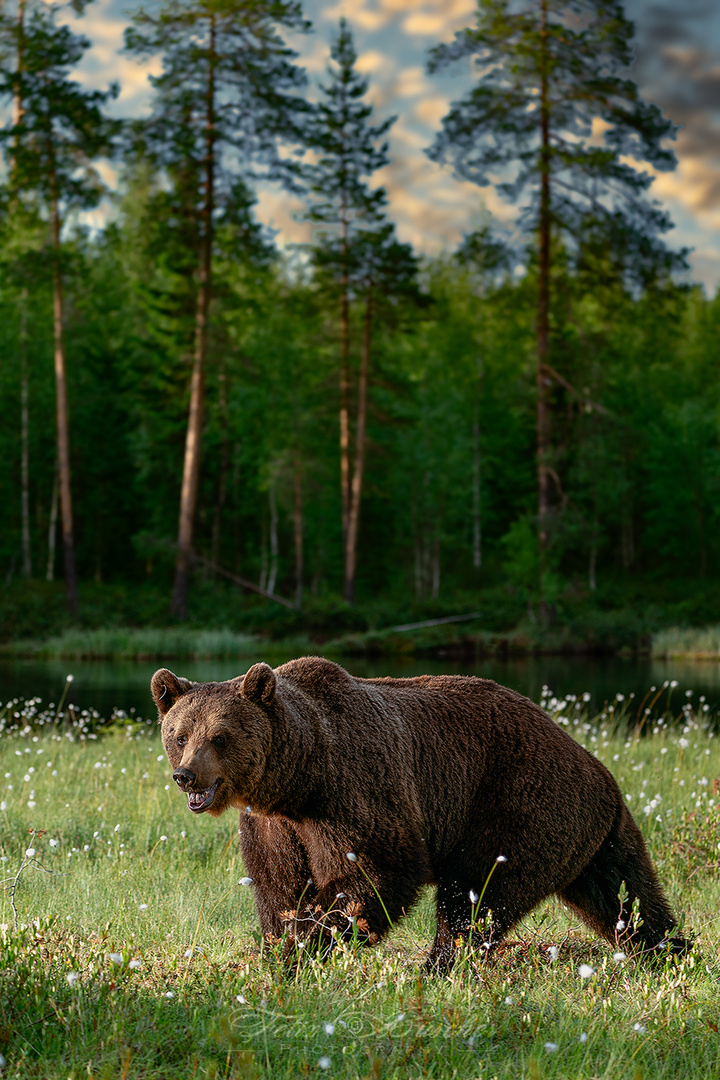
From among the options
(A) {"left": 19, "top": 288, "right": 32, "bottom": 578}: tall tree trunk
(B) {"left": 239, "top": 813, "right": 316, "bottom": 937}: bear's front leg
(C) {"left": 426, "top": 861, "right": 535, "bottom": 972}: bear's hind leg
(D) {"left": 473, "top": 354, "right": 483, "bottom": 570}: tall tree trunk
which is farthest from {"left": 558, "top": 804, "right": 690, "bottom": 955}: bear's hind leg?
(D) {"left": 473, "top": 354, "right": 483, "bottom": 570}: tall tree trunk

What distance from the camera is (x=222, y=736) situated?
412cm

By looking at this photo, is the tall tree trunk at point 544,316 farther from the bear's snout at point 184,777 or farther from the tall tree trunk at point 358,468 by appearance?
the bear's snout at point 184,777

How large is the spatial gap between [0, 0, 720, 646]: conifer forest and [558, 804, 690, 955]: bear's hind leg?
956 inches

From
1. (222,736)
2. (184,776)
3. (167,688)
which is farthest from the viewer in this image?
(167,688)

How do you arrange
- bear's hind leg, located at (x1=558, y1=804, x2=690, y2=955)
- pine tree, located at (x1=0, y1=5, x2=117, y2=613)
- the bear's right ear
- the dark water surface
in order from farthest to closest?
pine tree, located at (x1=0, y1=5, x2=117, y2=613), the dark water surface, bear's hind leg, located at (x1=558, y1=804, x2=690, y2=955), the bear's right ear

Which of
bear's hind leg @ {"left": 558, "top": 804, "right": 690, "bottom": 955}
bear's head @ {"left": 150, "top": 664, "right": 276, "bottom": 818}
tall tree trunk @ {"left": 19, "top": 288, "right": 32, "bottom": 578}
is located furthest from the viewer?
tall tree trunk @ {"left": 19, "top": 288, "right": 32, "bottom": 578}

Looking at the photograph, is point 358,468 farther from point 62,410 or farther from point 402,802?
point 402,802

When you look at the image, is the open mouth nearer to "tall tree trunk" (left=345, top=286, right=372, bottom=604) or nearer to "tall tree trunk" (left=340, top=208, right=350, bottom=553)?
"tall tree trunk" (left=345, top=286, right=372, bottom=604)

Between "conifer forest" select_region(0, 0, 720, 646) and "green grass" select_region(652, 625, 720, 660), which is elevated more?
"conifer forest" select_region(0, 0, 720, 646)

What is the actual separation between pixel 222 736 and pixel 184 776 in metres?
0.29

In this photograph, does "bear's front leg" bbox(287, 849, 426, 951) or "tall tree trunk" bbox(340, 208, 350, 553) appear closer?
"bear's front leg" bbox(287, 849, 426, 951)

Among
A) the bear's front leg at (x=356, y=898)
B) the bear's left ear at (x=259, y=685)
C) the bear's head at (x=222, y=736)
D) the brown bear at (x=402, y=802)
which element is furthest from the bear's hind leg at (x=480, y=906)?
the bear's left ear at (x=259, y=685)

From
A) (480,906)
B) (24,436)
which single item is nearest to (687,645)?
(480,906)

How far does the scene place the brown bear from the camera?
4246mm
